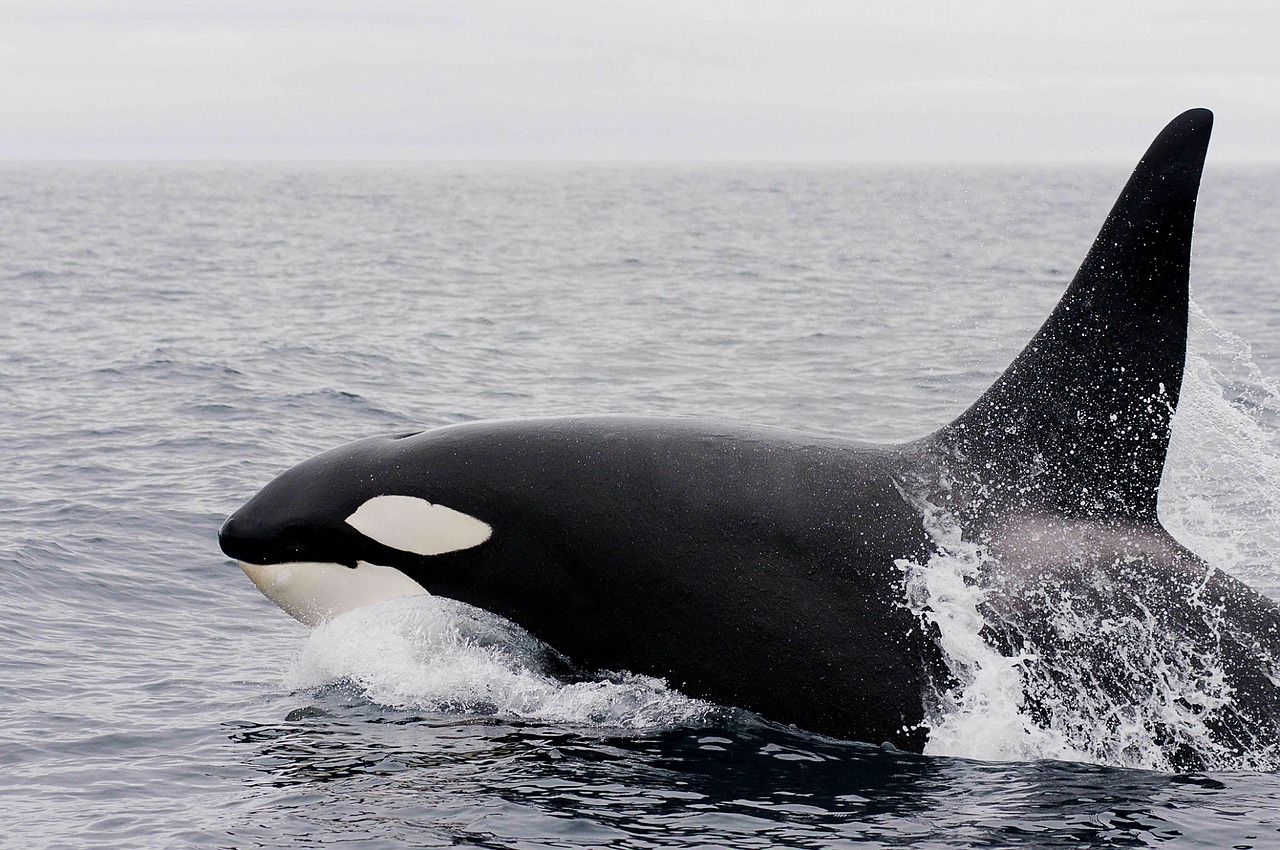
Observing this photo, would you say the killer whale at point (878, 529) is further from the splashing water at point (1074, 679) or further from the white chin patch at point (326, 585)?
the white chin patch at point (326, 585)

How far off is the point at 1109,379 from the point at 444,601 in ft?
11.8

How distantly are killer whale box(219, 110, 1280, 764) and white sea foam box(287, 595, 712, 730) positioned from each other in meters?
0.18

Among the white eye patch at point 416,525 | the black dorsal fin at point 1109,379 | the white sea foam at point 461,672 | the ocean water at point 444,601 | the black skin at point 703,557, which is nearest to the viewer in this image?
the ocean water at point 444,601

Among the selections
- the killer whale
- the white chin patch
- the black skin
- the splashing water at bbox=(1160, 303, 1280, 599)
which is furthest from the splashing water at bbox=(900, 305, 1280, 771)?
the white chin patch

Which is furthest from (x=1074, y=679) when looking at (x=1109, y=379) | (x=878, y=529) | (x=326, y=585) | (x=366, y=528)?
(x=326, y=585)

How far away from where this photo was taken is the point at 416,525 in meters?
7.86

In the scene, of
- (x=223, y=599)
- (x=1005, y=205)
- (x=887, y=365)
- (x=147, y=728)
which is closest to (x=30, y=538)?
(x=223, y=599)

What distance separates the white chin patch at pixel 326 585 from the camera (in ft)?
26.5

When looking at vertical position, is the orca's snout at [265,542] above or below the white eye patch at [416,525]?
below

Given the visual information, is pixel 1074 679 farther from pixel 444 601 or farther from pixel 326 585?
pixel 326 585

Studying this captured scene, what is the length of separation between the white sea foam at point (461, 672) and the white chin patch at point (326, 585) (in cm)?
6

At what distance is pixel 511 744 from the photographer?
24.5 feet


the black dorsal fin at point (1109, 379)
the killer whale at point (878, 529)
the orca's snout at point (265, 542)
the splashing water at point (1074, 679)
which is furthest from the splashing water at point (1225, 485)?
the orca's snout at point (265, 542)

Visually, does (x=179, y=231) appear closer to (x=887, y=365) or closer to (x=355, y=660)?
(x=887, y=365)
